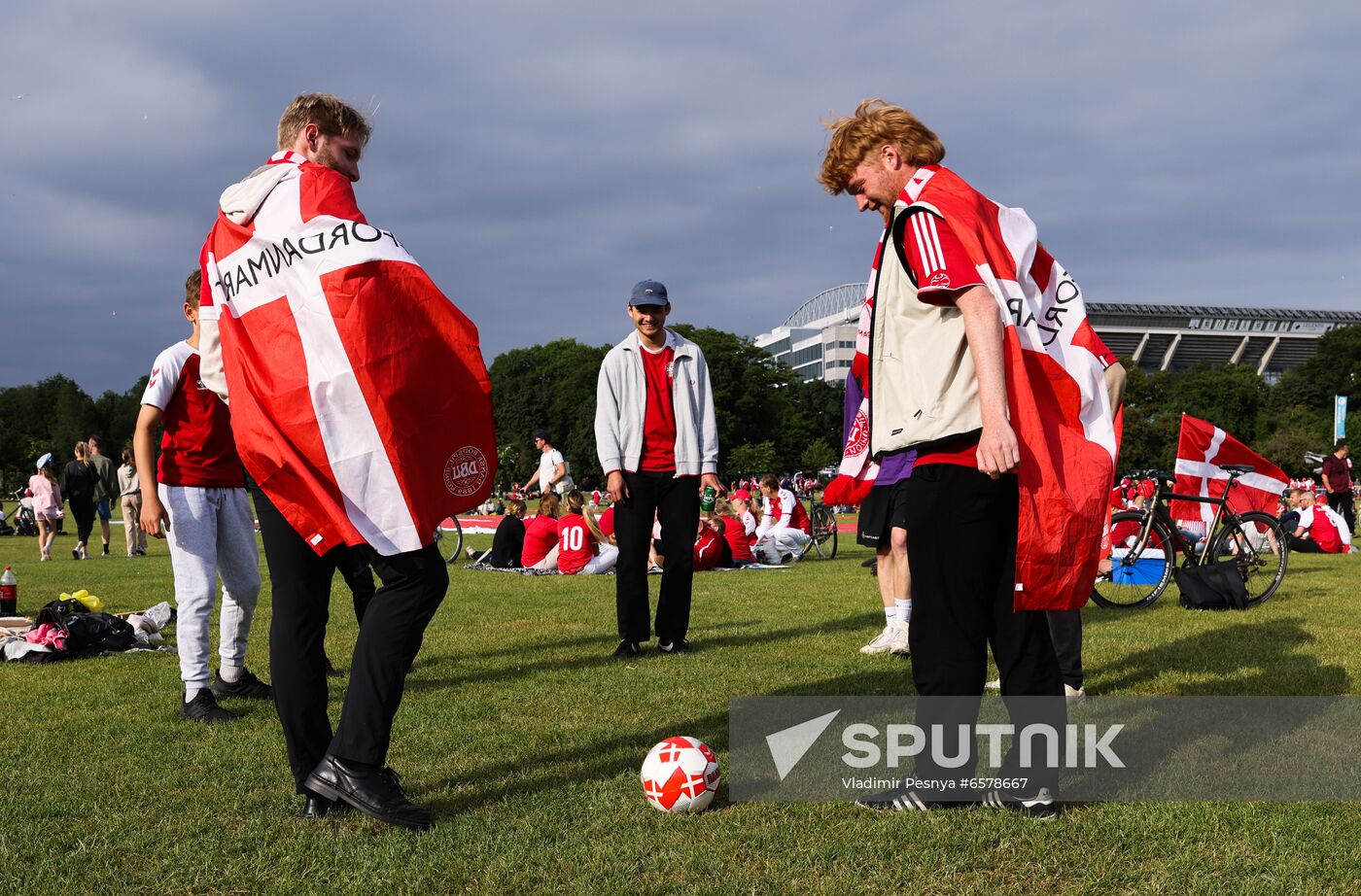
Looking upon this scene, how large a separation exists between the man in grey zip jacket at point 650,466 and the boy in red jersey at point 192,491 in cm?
244

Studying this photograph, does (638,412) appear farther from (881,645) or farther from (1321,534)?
(1321,534)

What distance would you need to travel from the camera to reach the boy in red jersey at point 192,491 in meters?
5.21

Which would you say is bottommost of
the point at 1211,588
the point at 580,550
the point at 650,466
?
the point at 1211,588

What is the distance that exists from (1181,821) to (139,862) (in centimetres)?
326

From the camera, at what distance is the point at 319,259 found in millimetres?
3307

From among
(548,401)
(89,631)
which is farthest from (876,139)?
(548,401)

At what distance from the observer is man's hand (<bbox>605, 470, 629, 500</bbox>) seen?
701 cm

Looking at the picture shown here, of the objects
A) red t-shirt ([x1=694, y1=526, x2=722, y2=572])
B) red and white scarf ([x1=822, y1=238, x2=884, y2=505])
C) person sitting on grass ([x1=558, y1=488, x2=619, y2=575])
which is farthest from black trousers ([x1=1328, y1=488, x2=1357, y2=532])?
red and white scarf ([x1=822, y1=238, x2=884, y2=505])

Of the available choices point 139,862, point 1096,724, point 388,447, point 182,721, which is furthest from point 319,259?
point 1096,724

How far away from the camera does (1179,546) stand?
9.92 metres

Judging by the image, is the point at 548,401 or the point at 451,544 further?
the point at 548,401

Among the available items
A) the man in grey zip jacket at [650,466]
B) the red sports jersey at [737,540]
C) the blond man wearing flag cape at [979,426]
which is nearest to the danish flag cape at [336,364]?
the blond man wearing flag cape at [979,426]

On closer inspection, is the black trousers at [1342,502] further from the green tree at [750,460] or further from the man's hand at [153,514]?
the green tree at [750,460]

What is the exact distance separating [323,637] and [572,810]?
1051 mm
